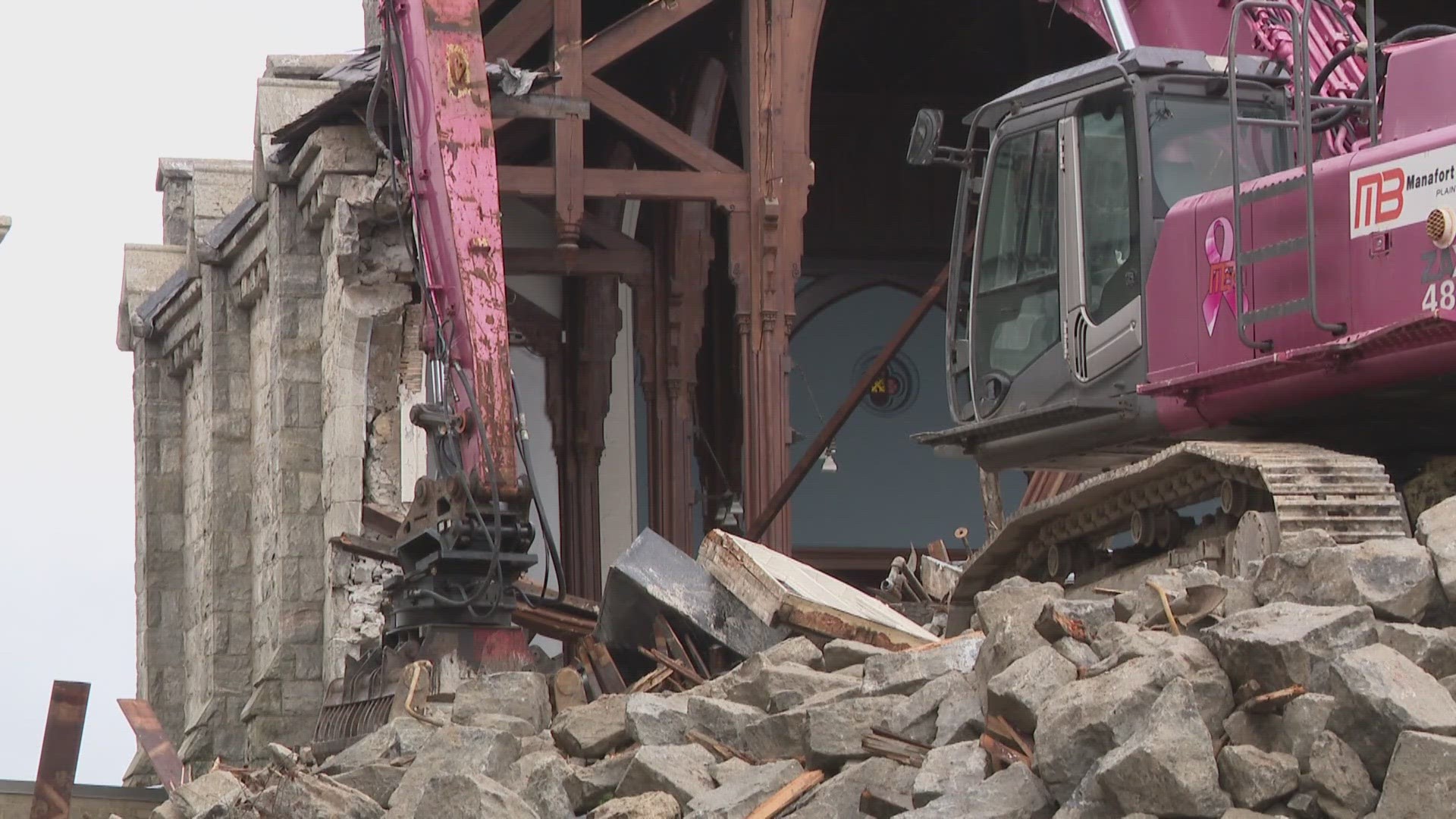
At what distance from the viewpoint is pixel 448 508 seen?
1218cm

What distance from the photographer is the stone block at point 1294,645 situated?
6848 mm

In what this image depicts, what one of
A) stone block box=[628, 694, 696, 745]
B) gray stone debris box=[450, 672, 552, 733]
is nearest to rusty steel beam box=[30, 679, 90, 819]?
gray stone debris box=[450, 672, 552, 733]

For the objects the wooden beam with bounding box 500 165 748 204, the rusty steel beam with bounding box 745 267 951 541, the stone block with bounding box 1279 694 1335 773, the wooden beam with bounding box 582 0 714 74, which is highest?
the wooden beam with bounding box 582 0 714 74

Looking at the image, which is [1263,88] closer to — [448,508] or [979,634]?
[979,634]

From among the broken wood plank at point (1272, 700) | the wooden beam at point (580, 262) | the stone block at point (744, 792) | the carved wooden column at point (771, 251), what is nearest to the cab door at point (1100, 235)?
the stone block at point (744, 792)

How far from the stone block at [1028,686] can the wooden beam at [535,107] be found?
7.83 m

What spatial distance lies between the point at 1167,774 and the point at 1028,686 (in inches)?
37.5

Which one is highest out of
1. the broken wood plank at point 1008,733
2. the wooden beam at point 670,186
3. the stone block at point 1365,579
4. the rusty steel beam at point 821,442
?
the wooden beam at point 670,186

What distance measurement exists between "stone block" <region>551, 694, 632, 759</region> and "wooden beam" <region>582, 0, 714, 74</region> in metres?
7.75

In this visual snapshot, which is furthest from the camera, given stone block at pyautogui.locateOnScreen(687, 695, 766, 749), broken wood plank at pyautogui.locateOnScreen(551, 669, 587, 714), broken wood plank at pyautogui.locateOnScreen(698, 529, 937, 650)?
broken wood plank at pyautogui.locateOnScreen(551, 669, 587, 714)

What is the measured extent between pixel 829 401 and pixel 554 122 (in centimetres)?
875

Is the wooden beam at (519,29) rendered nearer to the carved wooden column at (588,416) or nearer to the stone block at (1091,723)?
the carved wooden column at (588,416)

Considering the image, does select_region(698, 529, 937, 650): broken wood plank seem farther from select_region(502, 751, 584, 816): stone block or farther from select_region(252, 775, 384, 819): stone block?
select_region(252, 775, 384, 819): stone block

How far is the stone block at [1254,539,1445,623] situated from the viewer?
730 cm
